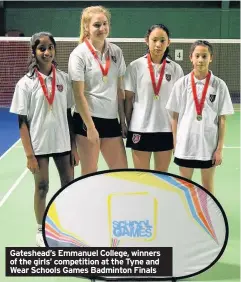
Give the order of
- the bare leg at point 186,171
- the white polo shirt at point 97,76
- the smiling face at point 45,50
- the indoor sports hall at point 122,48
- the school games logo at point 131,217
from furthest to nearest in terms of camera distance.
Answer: the indoor sports hall at point 122,48
the bare leg at point 186,171
the white polo shirt at point 97,76
the smiling face at point 45,50
the school games logo at point 131,217

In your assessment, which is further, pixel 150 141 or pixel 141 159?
pixel 141 159

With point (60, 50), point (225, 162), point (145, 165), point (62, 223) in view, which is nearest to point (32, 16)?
point (60, 50)

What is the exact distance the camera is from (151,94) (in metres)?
3.61

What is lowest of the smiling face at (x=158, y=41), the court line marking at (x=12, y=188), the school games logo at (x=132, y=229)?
the court line marking at (x=12, y=188)

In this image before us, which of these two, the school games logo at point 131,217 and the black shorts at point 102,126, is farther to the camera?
the black shorts at point 102,126

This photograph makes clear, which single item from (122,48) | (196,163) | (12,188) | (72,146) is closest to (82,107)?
(72,146)

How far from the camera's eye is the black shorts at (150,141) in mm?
3695

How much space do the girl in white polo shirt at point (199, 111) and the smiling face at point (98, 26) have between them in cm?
61

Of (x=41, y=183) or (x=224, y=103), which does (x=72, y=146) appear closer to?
(x=41, y=183)

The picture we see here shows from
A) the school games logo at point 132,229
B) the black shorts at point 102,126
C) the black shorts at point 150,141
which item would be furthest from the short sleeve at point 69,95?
the school games logo at point 132,229

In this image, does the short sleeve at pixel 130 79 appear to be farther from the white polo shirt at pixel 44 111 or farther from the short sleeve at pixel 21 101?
the short sleeve at pixel 21 101

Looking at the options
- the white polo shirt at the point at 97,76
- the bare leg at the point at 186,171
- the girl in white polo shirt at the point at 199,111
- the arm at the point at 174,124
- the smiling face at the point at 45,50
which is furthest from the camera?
the bare leg at the point at 186,171

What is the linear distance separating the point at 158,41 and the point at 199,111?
552 millimetres

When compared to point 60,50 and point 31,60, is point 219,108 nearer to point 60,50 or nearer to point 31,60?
point 31,60
